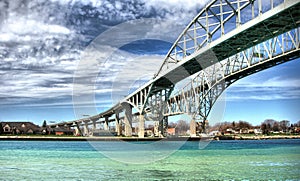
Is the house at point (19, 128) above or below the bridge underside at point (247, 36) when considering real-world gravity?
below

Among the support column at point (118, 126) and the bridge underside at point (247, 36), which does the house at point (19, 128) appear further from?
the bridge underside at point (247, 36)

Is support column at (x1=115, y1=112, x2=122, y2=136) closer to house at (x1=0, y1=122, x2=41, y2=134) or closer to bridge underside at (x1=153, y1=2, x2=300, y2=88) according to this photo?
house at (x1=0, y1=122, x2=41, y2=134)

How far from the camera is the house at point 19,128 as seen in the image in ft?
356

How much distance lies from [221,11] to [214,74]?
23.5 meters

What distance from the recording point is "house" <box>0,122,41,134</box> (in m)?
108

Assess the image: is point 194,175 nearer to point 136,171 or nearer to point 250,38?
point 136,171

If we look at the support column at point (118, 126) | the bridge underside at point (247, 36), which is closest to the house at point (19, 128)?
the support column at point (118, 126)

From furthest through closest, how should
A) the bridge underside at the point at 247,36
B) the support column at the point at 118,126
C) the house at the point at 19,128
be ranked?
the house at the point at 19,128
the support column at the point at 118,126
the bridge underside at the point at 247,36

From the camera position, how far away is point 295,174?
677 inches

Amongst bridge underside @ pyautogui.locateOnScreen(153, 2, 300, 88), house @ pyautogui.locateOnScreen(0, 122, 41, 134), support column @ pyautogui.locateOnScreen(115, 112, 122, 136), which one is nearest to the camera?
bridge underside @ pyautogui.locateOnScreen(153, 2, 300, 88)

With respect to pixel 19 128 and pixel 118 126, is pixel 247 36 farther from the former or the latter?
pixel 19 128

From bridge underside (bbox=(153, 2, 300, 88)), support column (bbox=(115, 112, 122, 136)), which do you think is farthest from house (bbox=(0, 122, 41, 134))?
bridge underside (bbox=(153, 2, 300, 88))

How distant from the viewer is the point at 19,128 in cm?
11106

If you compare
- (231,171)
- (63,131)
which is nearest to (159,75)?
(231,171)
